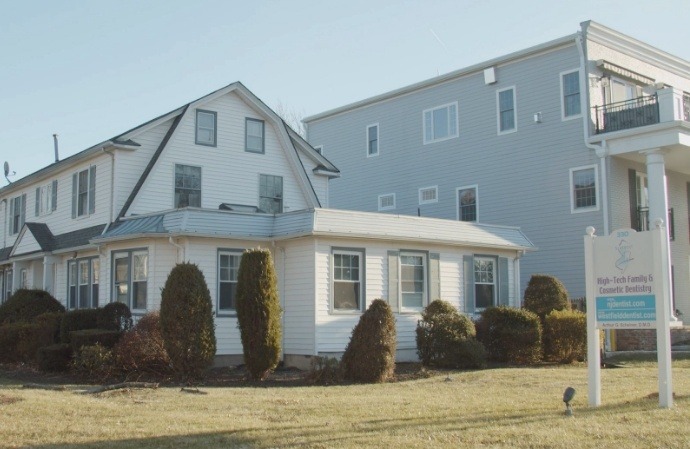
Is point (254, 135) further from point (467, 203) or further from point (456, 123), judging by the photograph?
point (467, 203)

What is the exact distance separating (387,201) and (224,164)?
9705 millimetres

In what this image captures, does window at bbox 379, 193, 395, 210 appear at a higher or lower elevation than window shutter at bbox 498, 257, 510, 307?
higher

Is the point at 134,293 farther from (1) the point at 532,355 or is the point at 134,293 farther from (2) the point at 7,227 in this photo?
(2) the point at 7,227

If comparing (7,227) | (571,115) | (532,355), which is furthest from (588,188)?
(7,227)

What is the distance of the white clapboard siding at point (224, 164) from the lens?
23.8 metres

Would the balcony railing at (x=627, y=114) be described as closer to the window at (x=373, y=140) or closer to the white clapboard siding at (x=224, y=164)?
the window at (x=373, y=140)

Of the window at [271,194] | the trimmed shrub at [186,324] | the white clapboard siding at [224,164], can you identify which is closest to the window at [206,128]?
the white clapboard siding at [224,164]

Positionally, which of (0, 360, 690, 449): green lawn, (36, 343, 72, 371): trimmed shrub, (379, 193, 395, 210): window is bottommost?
(0, 360, 690, 449): green lawn

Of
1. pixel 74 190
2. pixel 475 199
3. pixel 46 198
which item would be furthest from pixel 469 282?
pixel 46 198

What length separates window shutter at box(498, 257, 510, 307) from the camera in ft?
77.7

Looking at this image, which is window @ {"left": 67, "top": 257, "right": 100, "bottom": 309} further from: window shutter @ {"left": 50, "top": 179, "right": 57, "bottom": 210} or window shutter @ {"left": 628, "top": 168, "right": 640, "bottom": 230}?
window shutter @ {"left": 628, "top": 168, "right": 640, "bottom": 230}

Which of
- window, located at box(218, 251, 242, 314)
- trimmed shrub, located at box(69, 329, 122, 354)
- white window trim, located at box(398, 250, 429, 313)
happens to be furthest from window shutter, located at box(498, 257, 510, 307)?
trimmed shrub, located at box(69, 329, 122, 354)

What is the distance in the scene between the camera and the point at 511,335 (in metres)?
20.2

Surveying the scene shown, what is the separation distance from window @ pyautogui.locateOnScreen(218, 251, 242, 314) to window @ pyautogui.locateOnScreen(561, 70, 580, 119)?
12833 mm
